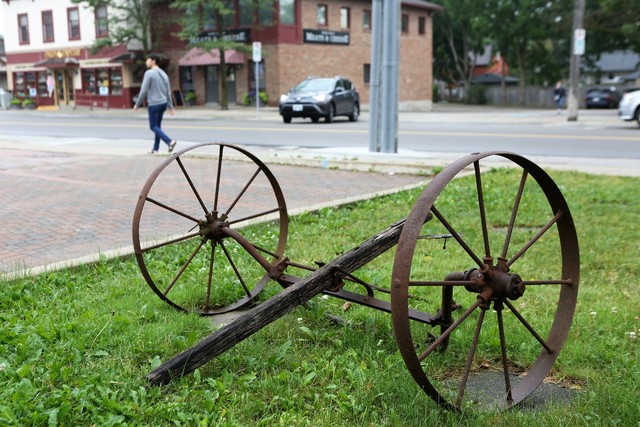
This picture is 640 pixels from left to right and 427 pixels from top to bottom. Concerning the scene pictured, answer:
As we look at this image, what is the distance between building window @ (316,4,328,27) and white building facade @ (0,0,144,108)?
462 inches

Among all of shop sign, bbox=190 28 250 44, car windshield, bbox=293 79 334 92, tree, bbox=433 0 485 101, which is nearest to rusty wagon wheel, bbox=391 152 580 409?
car windshield, bbox=293 79 334 92

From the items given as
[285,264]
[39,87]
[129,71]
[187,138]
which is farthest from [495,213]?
[39,87]

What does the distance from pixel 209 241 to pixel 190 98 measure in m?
37.1

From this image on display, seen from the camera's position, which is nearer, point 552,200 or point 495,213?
point 552,200

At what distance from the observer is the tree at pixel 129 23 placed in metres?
40.0

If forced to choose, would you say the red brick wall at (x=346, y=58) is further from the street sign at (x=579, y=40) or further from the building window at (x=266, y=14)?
the street sign at (x=579, y=40)

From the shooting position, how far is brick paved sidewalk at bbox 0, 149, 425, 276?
6.00m

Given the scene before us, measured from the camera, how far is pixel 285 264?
4434 mm

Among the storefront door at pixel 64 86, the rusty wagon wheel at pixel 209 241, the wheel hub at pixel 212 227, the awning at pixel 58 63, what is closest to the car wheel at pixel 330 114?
the rusty wagon wheel at pixel 209 241

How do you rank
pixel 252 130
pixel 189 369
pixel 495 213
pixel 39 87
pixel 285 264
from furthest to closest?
1. pixel 39 87
2. pixel 252 130
3. pixel 495 213
4. pixel 285 264
5. pixel 189 369

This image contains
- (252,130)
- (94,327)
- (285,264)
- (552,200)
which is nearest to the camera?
(552,200)

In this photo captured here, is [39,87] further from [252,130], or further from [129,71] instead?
[252,130]

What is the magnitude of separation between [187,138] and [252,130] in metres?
3.58

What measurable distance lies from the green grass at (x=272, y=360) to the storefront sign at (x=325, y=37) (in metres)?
35.5
